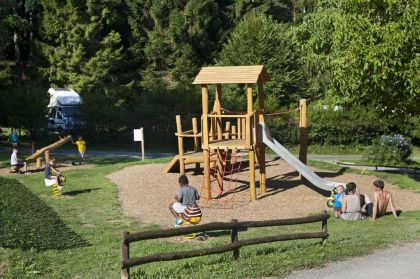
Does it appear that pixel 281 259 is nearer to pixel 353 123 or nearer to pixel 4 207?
pixel 4 207

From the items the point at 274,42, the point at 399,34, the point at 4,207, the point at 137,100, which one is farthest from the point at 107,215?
the point at 274,42

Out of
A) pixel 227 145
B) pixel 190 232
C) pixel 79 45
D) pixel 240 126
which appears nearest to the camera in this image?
pixel 190 232

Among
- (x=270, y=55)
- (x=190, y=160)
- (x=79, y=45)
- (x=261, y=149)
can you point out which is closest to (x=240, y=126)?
(x=190, y=160)

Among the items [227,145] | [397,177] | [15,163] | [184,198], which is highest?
[227,145]

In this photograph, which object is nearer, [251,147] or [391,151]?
[251,147]

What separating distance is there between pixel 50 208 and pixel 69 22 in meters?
38.0

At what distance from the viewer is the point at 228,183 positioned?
68.4ft

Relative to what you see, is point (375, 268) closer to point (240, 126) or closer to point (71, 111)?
point (240, 126)

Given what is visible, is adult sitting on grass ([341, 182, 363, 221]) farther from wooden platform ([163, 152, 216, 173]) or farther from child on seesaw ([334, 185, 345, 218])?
wooden platform ([163, 152, 216, 173])

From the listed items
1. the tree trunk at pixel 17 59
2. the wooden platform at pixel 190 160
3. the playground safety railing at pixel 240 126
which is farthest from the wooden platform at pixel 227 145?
the tree trunk at pixel 17 59

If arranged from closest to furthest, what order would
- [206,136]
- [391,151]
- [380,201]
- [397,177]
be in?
[380,201], [206,136], [397,177], [391,151]

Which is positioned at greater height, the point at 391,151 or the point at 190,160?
the point at 190,160

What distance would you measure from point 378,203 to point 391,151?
622 inches

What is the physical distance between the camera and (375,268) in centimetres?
1045
